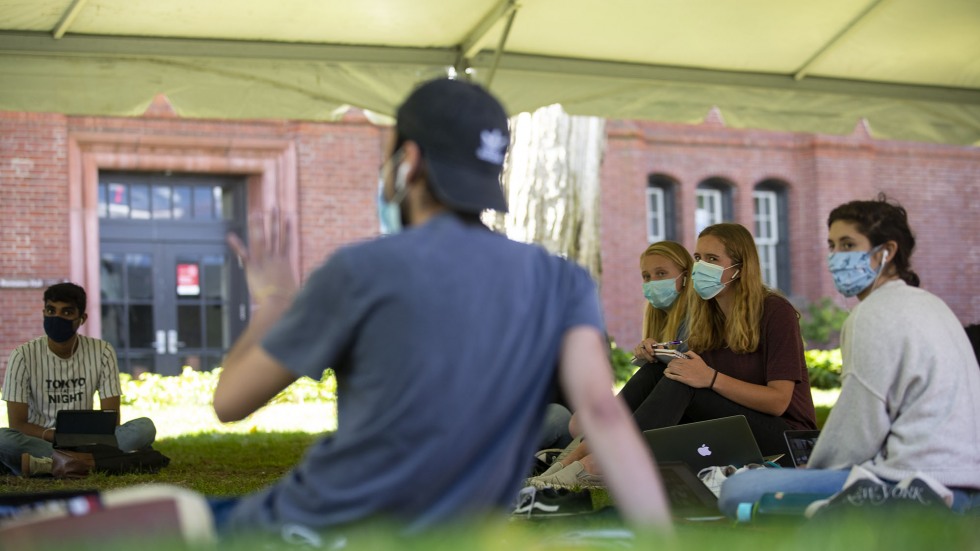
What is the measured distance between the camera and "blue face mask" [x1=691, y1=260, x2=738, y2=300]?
5441mm

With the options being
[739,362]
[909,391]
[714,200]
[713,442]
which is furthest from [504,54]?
[714,200]

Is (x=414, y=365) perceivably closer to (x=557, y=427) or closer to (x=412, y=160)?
(x=412, y=160)

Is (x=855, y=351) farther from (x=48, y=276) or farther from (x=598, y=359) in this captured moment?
(x=48, y=276)

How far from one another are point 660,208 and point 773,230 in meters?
2.41

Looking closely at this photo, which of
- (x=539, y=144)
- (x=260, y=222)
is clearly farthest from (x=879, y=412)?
(x=539, y=144)

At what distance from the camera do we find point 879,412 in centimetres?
338

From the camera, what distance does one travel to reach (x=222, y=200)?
17750mm

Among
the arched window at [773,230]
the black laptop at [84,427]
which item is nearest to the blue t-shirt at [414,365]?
the black laptop at [84,427]

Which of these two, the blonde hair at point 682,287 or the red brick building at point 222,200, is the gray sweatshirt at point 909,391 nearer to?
the blonde hair at point 682,287

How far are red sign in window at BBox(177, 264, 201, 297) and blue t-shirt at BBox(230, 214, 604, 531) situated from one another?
15.7 m

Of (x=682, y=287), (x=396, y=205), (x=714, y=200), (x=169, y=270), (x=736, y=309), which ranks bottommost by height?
(x=736, y=309)

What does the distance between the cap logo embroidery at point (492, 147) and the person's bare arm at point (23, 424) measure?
20.4 ft

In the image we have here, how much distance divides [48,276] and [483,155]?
15.0 metres

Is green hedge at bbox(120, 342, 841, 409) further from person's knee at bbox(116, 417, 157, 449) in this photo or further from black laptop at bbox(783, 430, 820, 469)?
black laptop at bbox(783, 430, 820, 469)
